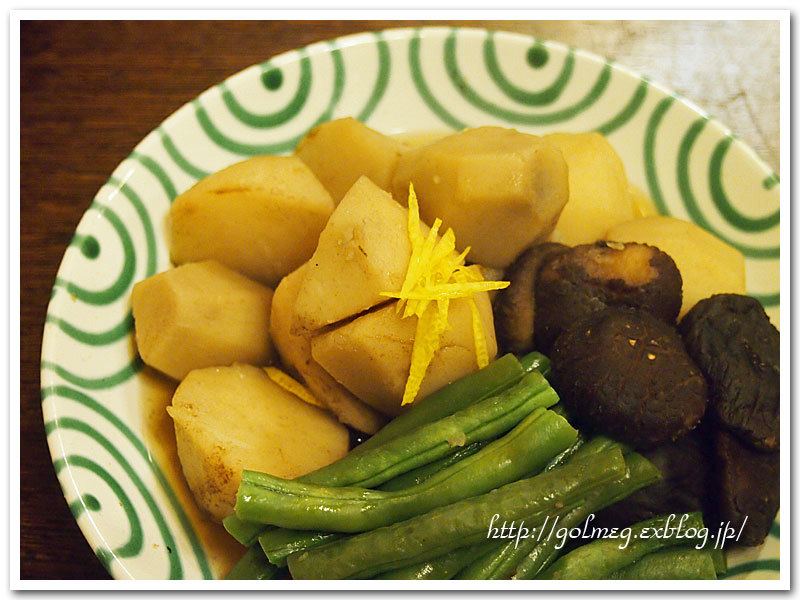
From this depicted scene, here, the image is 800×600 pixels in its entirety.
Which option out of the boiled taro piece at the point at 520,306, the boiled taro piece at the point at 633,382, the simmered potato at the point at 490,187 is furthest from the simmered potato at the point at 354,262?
the boiled taro piece at the point at 633,382

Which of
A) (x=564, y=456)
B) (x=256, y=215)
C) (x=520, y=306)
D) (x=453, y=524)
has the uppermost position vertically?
(x=256, y=215)

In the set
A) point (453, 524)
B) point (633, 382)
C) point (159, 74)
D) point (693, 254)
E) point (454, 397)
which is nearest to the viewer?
point (453, 524)

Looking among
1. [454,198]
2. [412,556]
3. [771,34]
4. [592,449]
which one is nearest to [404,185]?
[454,198]

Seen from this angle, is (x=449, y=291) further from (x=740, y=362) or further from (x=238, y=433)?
(x=740, y=362)

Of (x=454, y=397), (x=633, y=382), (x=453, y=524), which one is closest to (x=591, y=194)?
(x=633, y=382)

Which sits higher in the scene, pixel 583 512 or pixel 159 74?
pixel 159 74

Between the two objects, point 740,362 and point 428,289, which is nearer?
point 428,289
